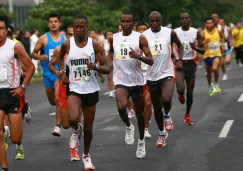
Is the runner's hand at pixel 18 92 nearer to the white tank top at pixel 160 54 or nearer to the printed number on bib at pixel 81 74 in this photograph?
the printed number on bib at pixel 81 74

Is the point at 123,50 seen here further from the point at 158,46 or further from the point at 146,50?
the point at 158,46

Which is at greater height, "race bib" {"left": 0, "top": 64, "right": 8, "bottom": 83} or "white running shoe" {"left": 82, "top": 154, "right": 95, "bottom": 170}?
"race bib" {"left": 0, "top": 64, "right": 8, "bottom": 83}

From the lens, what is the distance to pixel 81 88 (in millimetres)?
10602

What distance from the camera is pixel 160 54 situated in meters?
13.0

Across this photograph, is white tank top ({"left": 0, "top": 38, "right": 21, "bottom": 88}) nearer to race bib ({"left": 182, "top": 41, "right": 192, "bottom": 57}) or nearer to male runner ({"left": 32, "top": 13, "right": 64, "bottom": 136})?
male runner ({"left": 32, "top": 13, "right": 64, "bottom": 136})

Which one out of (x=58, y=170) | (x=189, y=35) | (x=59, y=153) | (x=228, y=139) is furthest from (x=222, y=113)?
(x=58, y=170)

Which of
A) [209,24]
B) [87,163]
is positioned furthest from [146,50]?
[209,24]

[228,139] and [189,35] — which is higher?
[189,35]

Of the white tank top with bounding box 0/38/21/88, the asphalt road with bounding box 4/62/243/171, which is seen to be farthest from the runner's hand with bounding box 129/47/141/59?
the white tank top with bounding box 0/38/21/88

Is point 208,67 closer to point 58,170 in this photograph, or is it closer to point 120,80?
point 120,80

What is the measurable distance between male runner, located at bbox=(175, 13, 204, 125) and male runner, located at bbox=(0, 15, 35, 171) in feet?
18.5

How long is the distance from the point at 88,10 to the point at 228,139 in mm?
35574

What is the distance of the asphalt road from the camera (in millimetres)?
10945

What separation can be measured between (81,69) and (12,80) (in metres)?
0.88
